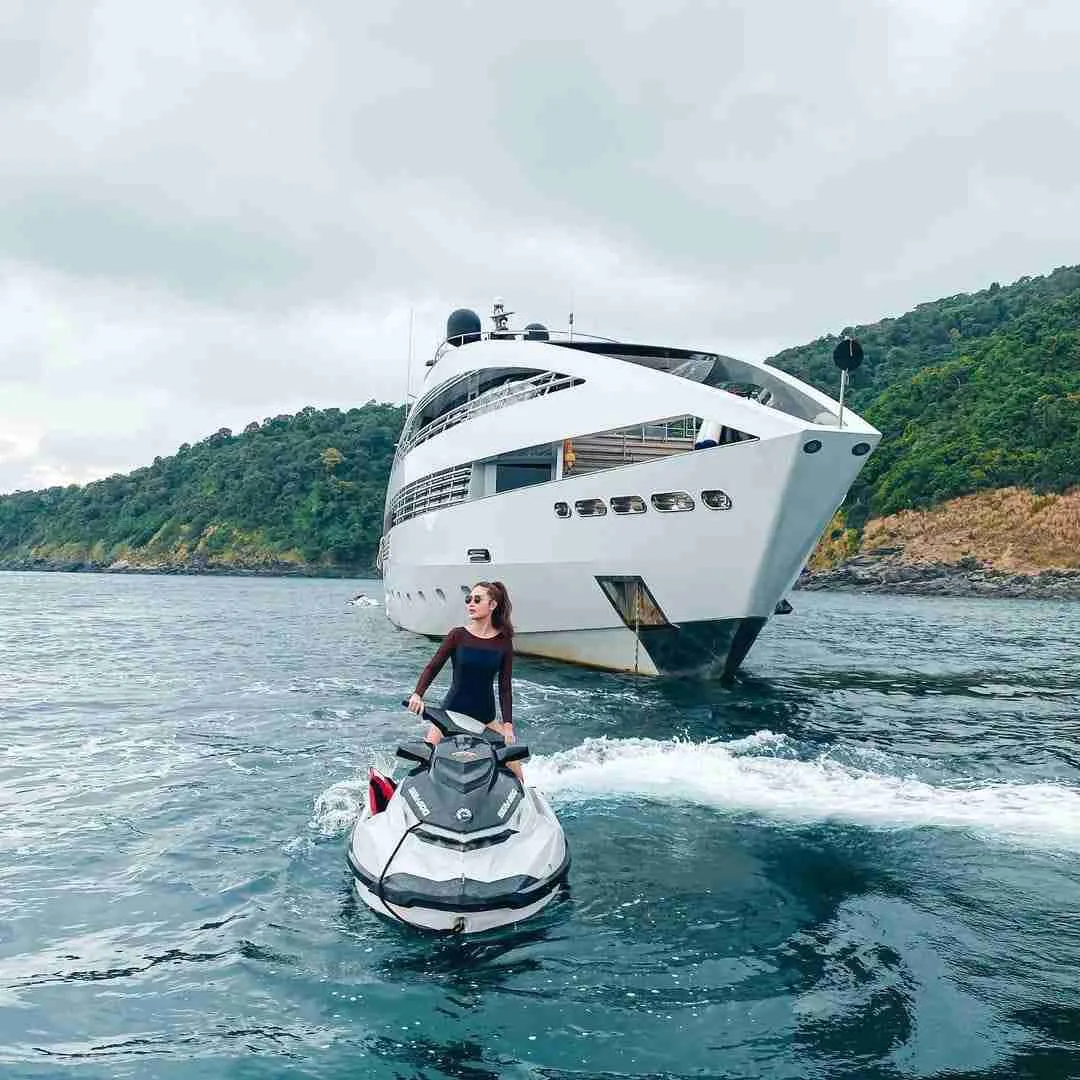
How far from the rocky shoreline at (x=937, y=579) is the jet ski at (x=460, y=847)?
62.5 metres

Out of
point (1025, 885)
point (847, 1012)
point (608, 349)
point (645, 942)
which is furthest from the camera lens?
point (608, 349)

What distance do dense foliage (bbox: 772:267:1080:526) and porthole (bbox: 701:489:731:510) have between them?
6095 centimetres

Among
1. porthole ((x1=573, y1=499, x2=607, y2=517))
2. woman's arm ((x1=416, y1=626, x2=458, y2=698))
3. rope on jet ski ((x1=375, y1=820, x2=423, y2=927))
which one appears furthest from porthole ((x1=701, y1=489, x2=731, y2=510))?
rope on jet ski ((x1=375, y1=820, x2=423, y2=927))

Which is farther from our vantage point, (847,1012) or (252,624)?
(252,624)

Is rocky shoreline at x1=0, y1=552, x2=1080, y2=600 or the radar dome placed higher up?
the radar dome

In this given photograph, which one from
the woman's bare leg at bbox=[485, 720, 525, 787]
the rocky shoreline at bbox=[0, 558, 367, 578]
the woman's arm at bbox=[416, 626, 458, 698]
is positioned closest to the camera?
the woman's bare leg at bbox=[485, 720, 525, 787]

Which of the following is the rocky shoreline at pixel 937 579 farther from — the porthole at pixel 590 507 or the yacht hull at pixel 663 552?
the porthole at pixel 590 507

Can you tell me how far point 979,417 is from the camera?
267 ft

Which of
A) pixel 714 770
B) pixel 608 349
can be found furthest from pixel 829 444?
pixel 608 349

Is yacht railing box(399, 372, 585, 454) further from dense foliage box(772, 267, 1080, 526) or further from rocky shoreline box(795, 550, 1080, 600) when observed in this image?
dense foliage box(772, 267, 1080, 526)

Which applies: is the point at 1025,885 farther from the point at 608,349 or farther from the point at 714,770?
the point at 608,349

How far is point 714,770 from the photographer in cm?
946

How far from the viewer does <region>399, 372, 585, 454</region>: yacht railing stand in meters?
17.0

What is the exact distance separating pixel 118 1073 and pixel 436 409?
73.0 ft
